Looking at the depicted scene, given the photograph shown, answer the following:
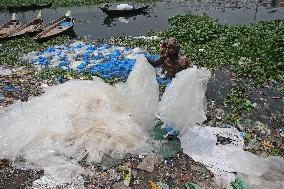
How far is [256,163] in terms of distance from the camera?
4984mm

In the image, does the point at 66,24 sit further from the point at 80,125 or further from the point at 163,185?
the point at 163,185

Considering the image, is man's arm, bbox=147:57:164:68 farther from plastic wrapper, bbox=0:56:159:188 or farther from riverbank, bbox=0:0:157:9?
riverbank, bbox=0:0:157:9

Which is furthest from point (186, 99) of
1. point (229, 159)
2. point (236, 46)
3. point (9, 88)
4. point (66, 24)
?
point (66, 24)

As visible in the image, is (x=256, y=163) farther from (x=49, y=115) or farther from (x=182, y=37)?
(x=182, y=37)

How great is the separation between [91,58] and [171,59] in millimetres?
3742

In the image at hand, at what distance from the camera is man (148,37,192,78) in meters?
6.21

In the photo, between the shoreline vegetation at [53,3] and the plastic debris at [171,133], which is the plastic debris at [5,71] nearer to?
the plastic debris at [171,133]

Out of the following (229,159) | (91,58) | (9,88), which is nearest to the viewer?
(229,159)

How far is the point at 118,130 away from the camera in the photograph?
215 inches

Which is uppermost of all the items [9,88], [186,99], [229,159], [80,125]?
[186,99]

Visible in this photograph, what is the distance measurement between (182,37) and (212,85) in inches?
143

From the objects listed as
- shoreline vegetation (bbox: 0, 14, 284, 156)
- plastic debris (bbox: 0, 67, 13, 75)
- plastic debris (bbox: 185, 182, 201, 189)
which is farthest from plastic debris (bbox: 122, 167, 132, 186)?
plastic debris (bbox: 0, 67, 13, 75)

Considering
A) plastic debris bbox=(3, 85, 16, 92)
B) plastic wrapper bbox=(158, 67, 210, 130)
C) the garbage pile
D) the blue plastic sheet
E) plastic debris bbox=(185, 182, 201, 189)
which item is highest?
plastic wrapper bbox=(158, 67, 210, 130)

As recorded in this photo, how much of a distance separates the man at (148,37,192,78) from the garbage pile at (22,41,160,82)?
1238 mm
